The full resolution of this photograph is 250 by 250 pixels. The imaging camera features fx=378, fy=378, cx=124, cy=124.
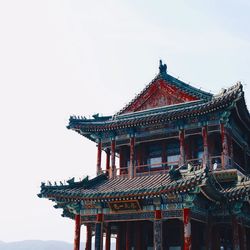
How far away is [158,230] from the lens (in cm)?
1938

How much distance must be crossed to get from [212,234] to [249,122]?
8.48 metres

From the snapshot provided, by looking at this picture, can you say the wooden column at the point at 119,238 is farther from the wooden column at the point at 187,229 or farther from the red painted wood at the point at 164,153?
the wooden column at the point at 187,229

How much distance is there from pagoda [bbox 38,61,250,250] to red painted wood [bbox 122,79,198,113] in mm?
70

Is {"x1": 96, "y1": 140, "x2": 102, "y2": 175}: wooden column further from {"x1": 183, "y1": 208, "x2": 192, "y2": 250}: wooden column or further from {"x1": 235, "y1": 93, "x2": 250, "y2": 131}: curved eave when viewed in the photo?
{"x1": 235, "y1": 93, "x2": 250, "y2": 131}: curved eave

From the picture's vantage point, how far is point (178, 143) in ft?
83.2

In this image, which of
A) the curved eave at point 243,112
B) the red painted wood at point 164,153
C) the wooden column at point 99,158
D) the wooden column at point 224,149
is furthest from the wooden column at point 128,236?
the curved eave at point 243,112

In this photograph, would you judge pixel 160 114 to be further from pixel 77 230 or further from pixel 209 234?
pixel 77 230

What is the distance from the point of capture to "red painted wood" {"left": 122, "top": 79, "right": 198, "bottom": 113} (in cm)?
2558

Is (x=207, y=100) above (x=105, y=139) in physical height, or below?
above

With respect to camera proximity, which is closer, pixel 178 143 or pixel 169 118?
pixel 169 118

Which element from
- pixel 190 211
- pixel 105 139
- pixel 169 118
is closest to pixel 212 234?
pixel 190 211

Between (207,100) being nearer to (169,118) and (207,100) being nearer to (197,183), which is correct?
(169,118)

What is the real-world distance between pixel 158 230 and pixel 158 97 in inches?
400

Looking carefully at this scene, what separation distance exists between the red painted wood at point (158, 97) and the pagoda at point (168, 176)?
7 centimetres
